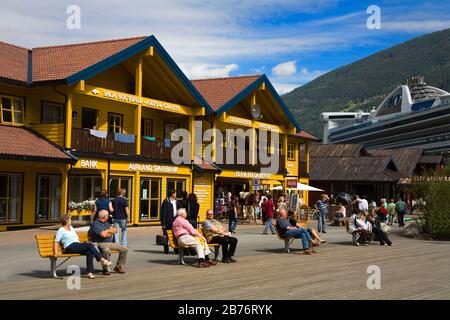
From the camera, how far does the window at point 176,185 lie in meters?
31.0

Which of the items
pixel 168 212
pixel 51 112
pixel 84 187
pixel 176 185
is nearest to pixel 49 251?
pixel 168 212

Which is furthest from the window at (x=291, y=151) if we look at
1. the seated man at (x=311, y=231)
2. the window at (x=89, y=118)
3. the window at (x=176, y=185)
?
the seated man at (x=311, y=231)

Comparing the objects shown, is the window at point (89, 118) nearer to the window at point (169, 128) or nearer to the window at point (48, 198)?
the window at point (48, 198)

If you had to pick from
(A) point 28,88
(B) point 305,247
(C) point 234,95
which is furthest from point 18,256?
(C) point 234,95

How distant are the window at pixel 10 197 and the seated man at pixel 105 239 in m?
12.5

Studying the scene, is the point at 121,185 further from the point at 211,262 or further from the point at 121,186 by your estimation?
the point at 211,262

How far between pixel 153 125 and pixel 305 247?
56.2ft

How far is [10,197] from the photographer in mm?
24781

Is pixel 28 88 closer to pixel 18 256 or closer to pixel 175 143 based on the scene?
pixel 175 143

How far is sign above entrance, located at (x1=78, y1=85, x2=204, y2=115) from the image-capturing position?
88.0ft

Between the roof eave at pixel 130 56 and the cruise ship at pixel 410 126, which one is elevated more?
the cruise ship at pixel 410 126

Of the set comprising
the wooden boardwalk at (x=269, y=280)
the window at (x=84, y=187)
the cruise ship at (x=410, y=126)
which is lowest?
the wooden boardwalk at (x=269, y=280)

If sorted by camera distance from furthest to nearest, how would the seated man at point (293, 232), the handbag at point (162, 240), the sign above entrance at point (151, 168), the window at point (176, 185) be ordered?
the window at point (176, 185) < the sign above entrance at point (151, 168) < the seated man at point (293, 232) < the handbag at point (162, 240)

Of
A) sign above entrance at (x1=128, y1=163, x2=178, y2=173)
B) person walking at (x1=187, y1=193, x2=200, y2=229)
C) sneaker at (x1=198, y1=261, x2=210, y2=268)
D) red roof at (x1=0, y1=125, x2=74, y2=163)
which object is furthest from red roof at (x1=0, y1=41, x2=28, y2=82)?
sneaker at (x1=198, y1=261, x2=210, y2=268)
